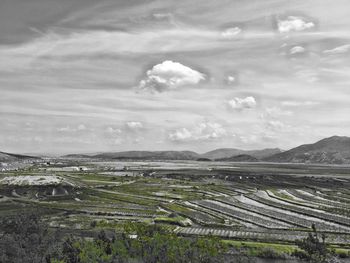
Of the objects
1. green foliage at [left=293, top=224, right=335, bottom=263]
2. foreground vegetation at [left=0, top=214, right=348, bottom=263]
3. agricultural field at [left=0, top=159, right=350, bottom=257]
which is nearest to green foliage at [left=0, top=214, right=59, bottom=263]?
foreground vegetation at [left=0, top=214, right=348, bottom=263]

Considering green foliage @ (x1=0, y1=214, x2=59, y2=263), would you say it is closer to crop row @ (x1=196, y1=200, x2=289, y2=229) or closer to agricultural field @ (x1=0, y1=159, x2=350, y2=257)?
agricultural field @ (x1=0, y1=159, x2=350, y2=257)

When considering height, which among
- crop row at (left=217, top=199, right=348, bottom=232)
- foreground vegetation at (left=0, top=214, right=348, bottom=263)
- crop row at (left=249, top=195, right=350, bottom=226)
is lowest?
crop row at (left=217, top=199, right=348, bottom=232)

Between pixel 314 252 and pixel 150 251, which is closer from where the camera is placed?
pixel 150 251

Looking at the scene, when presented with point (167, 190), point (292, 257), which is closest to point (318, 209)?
point (292, 257)

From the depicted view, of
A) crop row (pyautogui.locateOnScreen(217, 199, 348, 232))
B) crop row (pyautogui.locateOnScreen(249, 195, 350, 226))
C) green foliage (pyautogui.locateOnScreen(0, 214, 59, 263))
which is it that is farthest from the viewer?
crop row (pyautogui.locateOnScreen(249, 195, 350, 226))

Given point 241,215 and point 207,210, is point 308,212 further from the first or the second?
point 207,210

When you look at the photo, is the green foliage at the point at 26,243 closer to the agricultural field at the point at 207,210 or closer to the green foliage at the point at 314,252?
A: the agricultural field at the point at 207,210

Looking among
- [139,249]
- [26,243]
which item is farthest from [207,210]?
[26,243]

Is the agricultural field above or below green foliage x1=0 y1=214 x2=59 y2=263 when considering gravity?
below

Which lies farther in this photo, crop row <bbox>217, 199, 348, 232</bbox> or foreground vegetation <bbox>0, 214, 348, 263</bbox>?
crop row <bbox>217, 199, 348, 232</bbox>

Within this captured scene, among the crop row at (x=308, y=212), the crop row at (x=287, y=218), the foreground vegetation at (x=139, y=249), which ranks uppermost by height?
the foreground vegetation at (x=139, y=249)

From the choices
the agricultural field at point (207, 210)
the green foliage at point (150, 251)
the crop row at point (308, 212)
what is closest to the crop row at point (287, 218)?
the agricultural field at point (207, 210)

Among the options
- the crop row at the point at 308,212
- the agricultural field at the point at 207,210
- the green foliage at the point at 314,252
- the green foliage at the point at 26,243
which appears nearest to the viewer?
the green foliage at the point at 26,243
